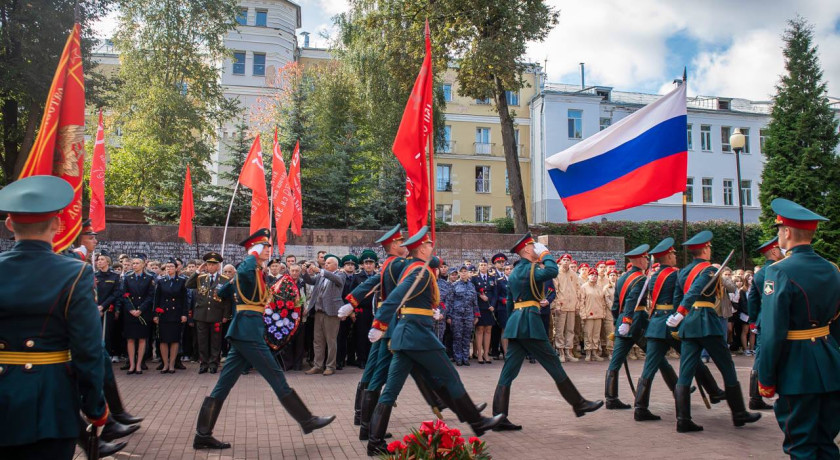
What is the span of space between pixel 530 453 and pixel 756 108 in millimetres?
55355

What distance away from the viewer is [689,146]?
155ft

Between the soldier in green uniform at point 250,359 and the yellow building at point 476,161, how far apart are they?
134 ft

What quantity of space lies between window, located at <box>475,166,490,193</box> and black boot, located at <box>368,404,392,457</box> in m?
42.9

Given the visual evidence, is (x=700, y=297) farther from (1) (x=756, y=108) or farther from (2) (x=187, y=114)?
(1) (x=756, y=108)

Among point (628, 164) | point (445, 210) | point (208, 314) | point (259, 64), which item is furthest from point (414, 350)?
point (259, 64)

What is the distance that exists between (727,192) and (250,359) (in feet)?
161

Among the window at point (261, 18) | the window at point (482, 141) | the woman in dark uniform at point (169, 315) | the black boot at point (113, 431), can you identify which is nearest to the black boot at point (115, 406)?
the black boot at point (113, 431)

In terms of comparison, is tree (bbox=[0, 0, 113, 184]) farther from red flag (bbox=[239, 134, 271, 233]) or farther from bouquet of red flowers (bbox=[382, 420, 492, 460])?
bouquet of red flowers (bbox=[382, 420, 492, 460])

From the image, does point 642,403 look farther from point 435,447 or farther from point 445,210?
point 445,210

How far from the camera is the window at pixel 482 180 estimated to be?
4850 centimetres

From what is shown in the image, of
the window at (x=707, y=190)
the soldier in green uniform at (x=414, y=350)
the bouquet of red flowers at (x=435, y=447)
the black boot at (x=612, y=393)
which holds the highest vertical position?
the window at (x=707, y=190)

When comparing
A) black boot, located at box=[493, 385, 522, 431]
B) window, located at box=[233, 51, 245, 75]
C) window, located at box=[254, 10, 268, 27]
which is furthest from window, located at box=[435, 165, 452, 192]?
black boot, located at box=[493, 385, 522, 431]

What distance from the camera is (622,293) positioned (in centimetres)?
908

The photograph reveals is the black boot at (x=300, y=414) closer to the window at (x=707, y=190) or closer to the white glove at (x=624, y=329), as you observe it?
the white glove at (x=624, y=329)
